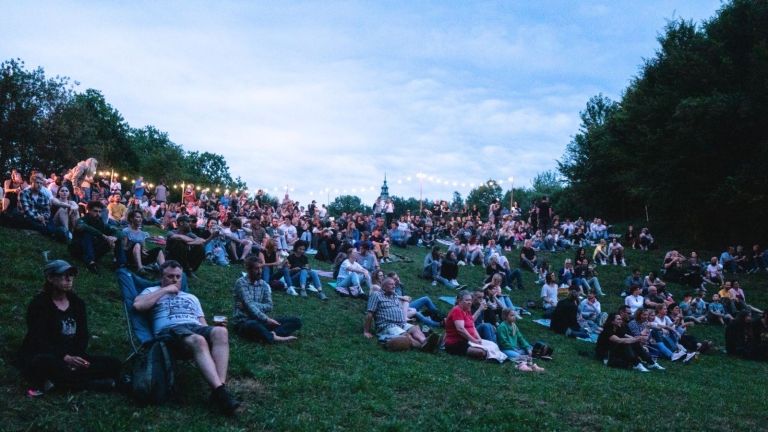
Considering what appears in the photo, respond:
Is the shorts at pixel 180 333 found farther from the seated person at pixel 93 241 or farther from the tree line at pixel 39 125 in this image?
the tree line at pixel 39 125

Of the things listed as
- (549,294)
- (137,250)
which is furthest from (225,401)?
(549,294)

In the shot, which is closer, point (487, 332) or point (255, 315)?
point (255, 315)

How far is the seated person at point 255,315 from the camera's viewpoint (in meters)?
8.19

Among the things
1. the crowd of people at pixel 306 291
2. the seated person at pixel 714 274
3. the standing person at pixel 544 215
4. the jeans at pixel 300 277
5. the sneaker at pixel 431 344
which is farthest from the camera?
the standing person at pixel 544 215

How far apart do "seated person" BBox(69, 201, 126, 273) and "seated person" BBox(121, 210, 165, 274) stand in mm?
124

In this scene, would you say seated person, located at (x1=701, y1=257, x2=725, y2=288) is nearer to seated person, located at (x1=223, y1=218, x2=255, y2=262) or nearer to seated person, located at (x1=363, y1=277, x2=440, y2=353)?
seated person, located at (x1=363, y1=277, x2=440, y2=353)

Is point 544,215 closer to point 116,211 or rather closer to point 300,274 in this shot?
point 300,274

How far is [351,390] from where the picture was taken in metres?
6.50

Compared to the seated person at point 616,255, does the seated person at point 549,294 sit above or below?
below

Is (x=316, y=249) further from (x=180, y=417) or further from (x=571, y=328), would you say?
(x=180, y=417)

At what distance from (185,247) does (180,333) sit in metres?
6.33

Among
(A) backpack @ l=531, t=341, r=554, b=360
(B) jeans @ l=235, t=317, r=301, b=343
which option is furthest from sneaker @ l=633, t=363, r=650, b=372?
(B) jeans @ l=235, t=317, r=301, b=343

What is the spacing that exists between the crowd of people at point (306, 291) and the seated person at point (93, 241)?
0.03 meters

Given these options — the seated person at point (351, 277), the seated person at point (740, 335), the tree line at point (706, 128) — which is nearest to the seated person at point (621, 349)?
the seated person at point (740, 335)
